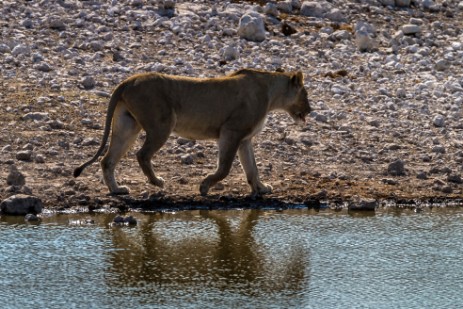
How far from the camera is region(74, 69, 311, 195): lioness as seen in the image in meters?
13.9

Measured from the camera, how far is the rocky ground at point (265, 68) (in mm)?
14875

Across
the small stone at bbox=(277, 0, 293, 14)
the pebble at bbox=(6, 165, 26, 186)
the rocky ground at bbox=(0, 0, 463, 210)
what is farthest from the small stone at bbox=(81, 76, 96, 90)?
the small stone at bbox=(277, 0, 293, 14)

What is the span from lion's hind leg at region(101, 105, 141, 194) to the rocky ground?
16cm

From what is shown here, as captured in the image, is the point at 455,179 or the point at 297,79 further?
the point at 455,179

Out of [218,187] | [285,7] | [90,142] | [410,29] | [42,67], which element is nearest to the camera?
[218,187]

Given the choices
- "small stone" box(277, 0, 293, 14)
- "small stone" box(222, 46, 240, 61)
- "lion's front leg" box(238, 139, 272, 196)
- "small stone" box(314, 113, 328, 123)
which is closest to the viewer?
"lion's front leg" box(238, 139, 272, 196)

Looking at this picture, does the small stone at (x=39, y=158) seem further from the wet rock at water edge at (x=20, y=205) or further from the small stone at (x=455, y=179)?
the small stone at (x=455, y=179)

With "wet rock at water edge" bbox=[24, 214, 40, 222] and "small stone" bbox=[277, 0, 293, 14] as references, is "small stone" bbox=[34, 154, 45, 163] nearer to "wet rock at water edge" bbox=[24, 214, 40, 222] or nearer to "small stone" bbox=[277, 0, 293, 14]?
"wet rock at water edge" bbox=[24, 214, 40, 222]

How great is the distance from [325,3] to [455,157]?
6.85 meters

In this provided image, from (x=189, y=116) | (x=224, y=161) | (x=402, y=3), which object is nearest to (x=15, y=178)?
(x=189, y=116)

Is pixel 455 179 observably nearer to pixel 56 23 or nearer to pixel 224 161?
pixel 224 161

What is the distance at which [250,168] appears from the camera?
1452 centimetres

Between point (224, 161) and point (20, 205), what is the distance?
91.6 inches

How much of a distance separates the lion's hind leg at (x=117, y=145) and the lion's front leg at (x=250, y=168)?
4.12 feet
